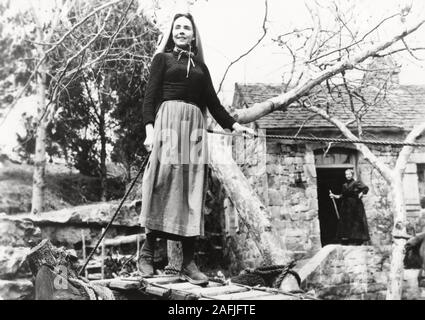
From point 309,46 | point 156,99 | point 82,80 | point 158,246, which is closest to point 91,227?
point 158,246

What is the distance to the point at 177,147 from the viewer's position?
2.98 meters

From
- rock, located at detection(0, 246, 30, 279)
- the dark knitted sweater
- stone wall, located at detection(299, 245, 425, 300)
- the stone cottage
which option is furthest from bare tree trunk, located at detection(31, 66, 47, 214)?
the dark knitted sweater

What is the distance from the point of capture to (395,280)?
6.70 meters

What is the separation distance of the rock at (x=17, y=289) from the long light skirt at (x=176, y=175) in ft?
8.08

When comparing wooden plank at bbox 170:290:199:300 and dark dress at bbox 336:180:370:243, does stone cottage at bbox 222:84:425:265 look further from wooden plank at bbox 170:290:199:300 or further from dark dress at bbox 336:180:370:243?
wooden plank at bbox 170:290:199:300

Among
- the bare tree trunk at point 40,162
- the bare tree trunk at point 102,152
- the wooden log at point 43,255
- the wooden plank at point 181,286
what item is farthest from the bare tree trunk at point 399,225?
the bare tree trunk at point 40,162

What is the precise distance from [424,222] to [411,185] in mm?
823

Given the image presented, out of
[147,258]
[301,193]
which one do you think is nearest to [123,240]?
[301,193]

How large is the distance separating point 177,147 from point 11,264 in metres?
2.91

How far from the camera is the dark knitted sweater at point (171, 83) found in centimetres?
301

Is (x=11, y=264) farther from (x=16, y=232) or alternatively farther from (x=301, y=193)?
(x=301, y=193)

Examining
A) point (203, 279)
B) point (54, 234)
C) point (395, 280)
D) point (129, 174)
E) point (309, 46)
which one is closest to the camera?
point (203, 279)

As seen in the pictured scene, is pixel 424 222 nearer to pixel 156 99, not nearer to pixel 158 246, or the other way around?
pixel 158 246

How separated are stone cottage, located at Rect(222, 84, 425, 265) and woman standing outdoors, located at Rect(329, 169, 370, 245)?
0.42 meters
